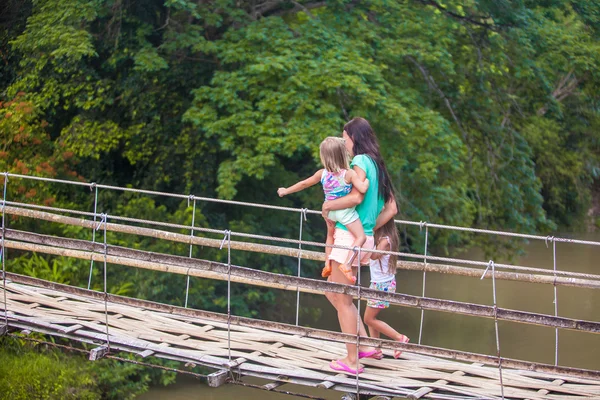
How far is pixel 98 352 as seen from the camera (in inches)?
187

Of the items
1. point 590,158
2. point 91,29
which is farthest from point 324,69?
point 590,158

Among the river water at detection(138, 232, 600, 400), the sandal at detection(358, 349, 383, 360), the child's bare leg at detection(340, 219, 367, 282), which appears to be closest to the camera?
the child's bare leg at detection(340, 219, 367, 282)

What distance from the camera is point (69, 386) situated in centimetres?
794

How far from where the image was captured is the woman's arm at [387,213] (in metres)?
4.23

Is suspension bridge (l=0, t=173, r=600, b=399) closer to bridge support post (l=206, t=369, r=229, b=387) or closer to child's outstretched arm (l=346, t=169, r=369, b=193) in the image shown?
bridge support post (l=206, t=369, r=229, b=387)

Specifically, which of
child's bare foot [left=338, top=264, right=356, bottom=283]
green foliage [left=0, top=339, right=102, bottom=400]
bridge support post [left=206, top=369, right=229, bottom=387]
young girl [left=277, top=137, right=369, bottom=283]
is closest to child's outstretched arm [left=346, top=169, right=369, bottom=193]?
young girl [left=277, top=137, right=369, bottom=283]

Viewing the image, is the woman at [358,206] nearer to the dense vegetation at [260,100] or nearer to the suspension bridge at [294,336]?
the suspension bridge at [294,336]

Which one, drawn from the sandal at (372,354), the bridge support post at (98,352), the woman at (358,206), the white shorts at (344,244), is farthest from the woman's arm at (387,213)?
the bridge support post at (98,352)

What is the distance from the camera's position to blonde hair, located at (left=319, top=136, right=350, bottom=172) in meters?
3.99

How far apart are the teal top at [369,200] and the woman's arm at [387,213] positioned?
1.4 inches

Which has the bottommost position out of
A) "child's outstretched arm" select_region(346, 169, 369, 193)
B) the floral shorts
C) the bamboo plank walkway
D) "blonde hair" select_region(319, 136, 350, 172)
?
the bamboo plank walkway

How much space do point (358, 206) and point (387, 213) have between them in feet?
0.64

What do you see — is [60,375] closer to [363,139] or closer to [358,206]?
[358,206]

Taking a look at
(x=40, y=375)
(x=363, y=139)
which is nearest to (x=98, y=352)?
(x=363, y=139)
